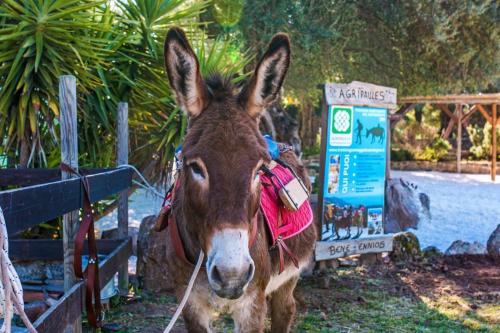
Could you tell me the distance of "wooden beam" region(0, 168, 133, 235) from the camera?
7.06 feet

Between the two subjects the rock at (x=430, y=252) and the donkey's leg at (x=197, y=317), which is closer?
the donkey's leg at (x=197, y=317)

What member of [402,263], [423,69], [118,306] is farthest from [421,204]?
[118,306]

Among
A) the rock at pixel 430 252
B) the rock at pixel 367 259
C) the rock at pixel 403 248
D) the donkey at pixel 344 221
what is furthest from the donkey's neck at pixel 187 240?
the rock at pixel 430 252

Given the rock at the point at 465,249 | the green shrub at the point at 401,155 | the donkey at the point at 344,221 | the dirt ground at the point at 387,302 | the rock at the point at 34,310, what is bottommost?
the dirt ground at the point at 387,302

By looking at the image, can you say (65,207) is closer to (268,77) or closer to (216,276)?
(216,276)

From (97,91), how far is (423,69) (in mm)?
6805

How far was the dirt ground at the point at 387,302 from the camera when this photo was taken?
195 inches

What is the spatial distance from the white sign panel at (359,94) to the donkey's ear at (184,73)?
3851 mm

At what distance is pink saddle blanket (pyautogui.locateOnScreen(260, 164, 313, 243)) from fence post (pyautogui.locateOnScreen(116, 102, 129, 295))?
1898 mm

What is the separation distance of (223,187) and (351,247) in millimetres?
4736

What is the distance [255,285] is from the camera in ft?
9.48

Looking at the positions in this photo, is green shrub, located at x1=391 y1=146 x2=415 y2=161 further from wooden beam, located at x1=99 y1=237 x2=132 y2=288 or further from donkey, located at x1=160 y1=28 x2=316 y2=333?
donkey, located at x1=160 y1=28 x2=316 y2=333

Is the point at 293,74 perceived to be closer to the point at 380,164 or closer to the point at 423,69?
the point at 423,69

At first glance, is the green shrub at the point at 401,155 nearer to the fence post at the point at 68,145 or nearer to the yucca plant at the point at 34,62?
the yucca plant at the point at 34,62
